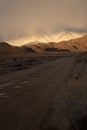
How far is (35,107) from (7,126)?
3.33 m

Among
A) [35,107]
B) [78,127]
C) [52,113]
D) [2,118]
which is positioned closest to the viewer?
[78,127]

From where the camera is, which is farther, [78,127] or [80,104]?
[80,104]

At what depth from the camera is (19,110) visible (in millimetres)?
11656

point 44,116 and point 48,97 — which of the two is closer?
point 44,116

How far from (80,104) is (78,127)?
9.10 ft

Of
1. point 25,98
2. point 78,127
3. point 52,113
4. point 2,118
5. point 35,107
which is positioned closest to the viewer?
point 78,127

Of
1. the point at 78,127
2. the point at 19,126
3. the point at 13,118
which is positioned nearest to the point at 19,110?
the point at 13,118

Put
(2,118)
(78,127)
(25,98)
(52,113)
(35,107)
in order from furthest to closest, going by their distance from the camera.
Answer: (25,98) < (35,107) < (52,113) < (2,118) < (78,127)

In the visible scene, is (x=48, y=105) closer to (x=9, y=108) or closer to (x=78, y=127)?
(x=9, y=108)

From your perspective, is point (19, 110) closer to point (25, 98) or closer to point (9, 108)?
point (9, 108)

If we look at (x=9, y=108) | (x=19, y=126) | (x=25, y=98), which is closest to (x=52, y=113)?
(x=9, y=108)

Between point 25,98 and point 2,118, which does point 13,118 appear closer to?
point 2,118

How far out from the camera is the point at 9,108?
11922 millimetres

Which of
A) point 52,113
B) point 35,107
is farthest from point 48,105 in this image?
point 52,113
